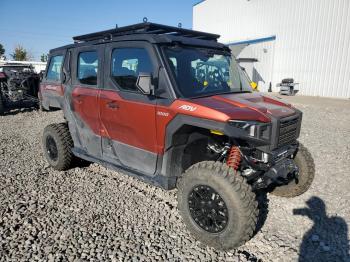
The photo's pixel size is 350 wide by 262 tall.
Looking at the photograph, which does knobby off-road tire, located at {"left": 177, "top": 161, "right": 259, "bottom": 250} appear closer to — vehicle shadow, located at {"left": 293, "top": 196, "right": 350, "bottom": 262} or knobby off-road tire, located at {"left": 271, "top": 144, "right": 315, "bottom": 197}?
vehicle shadow, located at {"left": 293, "top": 196, "right": 350, "bottom": 262}

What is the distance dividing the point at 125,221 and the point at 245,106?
2.00 meters

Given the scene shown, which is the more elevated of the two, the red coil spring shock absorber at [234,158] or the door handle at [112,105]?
the door handle at [112,105]

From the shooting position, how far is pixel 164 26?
3.88m

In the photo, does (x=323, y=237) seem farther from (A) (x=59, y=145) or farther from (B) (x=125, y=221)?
(A) (x=59, y=145)

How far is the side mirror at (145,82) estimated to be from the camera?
3.24 m

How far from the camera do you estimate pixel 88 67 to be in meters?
4.48

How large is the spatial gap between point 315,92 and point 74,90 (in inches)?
717

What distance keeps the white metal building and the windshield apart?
16.1 metres

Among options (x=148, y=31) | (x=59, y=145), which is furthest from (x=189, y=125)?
(x=59, y=145)

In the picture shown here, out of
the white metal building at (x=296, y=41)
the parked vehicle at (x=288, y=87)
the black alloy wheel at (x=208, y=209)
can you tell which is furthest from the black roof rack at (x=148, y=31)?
the parked vehicle at (x=288, y=87)

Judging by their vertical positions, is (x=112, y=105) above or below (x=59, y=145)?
above

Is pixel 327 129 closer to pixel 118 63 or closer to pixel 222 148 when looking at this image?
pixel 222 148

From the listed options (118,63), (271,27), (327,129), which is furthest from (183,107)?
(271,27)

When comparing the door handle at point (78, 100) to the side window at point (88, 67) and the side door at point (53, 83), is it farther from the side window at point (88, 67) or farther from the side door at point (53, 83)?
the side door at point (53, 83)
